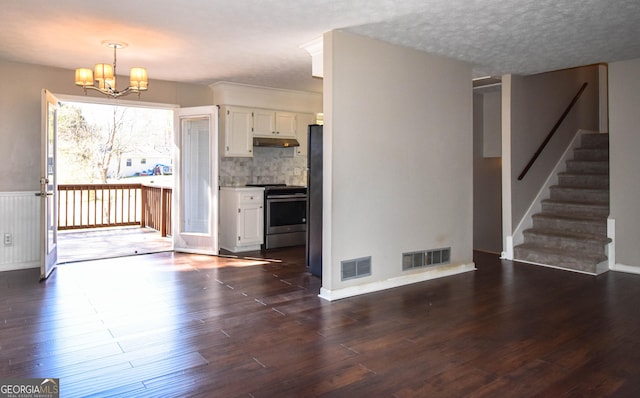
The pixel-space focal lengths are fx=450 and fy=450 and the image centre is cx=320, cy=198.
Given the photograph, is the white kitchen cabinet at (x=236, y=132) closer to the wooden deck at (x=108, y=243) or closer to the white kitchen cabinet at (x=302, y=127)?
the white kitchen cabinet at (x=302, y=127)

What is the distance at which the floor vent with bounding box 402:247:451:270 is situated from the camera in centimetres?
460

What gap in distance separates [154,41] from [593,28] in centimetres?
395

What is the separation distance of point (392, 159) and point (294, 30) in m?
1.52

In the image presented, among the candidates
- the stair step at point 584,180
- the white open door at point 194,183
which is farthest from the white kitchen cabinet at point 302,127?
the stair step at point 584,180

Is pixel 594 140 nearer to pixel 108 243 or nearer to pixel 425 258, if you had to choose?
pixel 425 258

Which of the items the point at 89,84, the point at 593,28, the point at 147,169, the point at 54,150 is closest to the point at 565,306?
the point at 593,28

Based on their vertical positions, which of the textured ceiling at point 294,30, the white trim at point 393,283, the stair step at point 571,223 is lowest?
Answer: the white trim at point 393,283

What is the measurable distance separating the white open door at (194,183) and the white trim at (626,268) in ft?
16.2

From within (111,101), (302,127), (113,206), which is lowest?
(113,206)

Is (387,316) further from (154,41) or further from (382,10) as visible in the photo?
(154,41)

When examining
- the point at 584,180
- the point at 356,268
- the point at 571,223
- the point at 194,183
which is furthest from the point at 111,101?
the point at 584,180

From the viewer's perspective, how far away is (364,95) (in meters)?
4.18

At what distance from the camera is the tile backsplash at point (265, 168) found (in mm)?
6867

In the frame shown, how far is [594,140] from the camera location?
22.7ft
